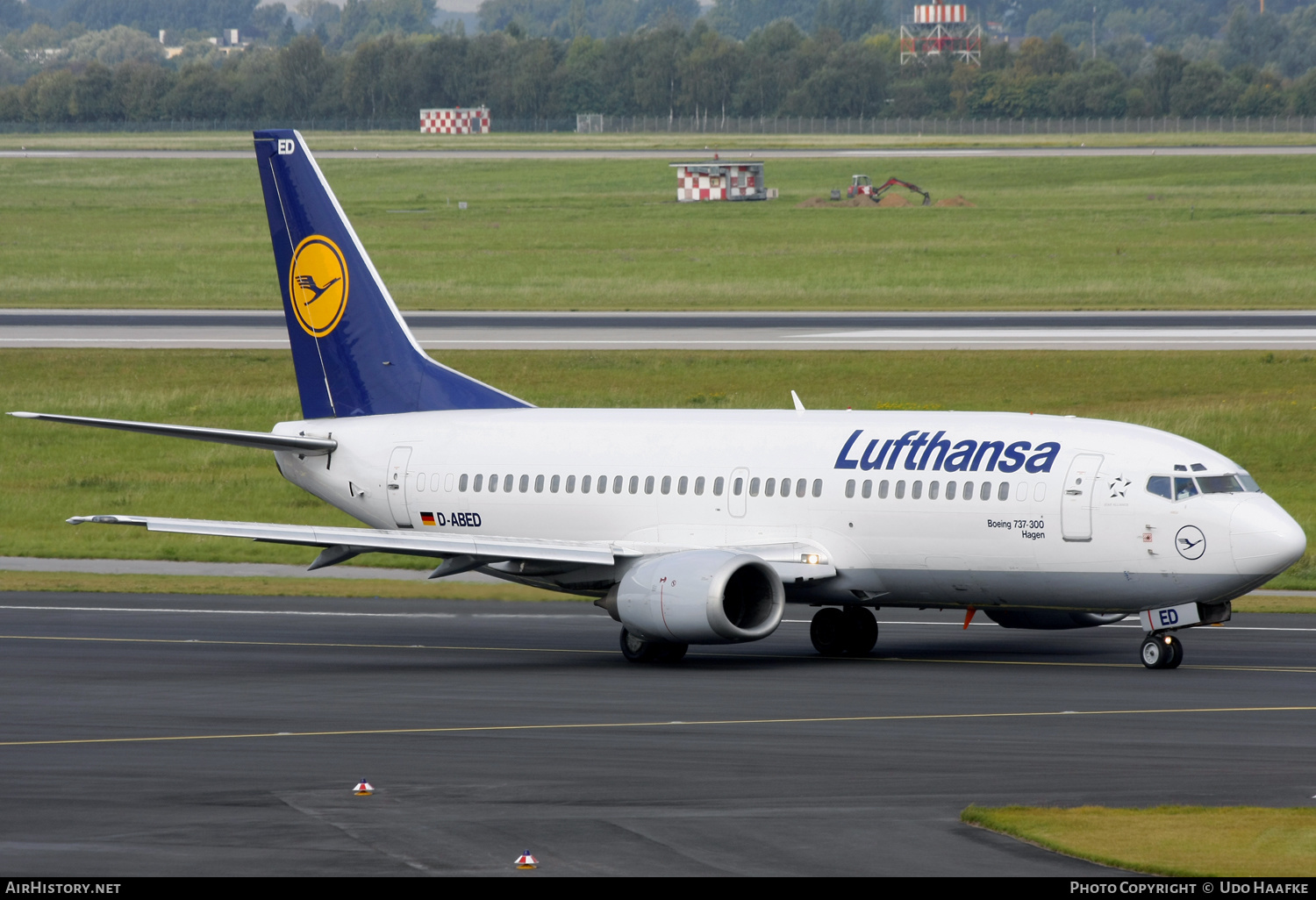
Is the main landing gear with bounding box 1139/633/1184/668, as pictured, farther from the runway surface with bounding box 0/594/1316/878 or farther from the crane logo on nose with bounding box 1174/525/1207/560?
the crane logo on nose with bounding box 1174/525/1207/560

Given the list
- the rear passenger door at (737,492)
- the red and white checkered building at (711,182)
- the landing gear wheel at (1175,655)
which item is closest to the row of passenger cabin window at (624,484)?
the rear passenger door at (737,492)

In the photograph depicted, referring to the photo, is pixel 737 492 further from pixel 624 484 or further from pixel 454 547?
pixel 454 547

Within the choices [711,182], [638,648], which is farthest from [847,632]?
[711,182]

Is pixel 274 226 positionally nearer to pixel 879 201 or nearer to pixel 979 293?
pixel 979 293

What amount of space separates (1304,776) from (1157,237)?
10191cm

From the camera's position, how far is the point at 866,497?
33.8m

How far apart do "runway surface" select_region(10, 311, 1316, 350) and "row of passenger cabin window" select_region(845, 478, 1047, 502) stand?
38281 millimetres

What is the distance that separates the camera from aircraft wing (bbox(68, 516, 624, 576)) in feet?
107

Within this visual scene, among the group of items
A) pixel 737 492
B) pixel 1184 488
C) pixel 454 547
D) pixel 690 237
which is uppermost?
pixel 1184 488

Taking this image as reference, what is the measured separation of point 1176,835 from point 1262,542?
11923 millimetres

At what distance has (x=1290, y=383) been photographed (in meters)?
64.0

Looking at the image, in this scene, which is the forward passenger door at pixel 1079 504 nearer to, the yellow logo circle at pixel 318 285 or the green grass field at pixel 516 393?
the yellow logo circle at pixel 318 285

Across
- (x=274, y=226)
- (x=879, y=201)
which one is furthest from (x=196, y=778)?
(x=879, y=201)
